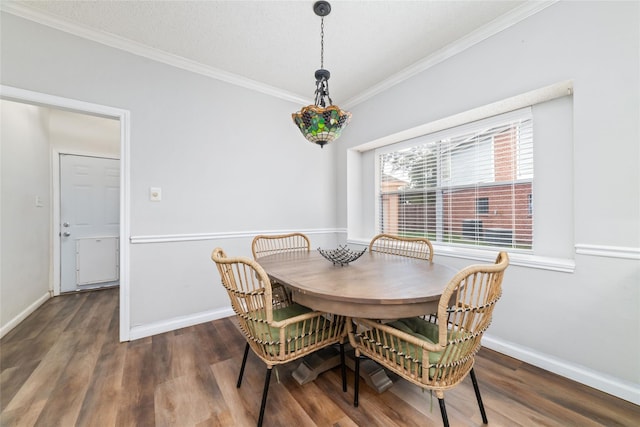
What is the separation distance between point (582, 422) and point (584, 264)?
2.92ft

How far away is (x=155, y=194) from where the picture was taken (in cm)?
238

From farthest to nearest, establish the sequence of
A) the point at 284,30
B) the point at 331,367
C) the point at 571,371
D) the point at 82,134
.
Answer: the point at 82,134, the point at 284,30, the point at 331,367, the point at 571,371

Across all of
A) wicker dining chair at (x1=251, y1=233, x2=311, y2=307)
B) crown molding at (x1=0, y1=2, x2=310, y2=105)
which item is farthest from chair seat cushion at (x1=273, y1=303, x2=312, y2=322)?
crown molding at (x1=0, y1=2, x2=310, y2=105)

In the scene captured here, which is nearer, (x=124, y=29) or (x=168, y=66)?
(x=124, y=29)

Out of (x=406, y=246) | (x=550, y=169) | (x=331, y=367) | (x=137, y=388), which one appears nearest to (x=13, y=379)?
(x=137, y=388)

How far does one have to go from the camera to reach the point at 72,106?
204 centimetres

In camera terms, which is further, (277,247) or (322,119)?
(277,247)

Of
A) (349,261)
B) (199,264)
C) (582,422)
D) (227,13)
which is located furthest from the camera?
(199,264)

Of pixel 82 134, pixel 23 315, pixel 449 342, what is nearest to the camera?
pixel 449 342

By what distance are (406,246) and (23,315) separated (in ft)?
12.9

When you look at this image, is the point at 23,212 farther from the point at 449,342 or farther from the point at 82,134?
the point at 449,342

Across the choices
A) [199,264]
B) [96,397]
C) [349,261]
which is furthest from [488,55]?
[96,397]

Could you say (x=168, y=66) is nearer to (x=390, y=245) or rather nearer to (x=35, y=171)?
(x=35, y=171)

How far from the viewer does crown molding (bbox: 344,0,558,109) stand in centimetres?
181
